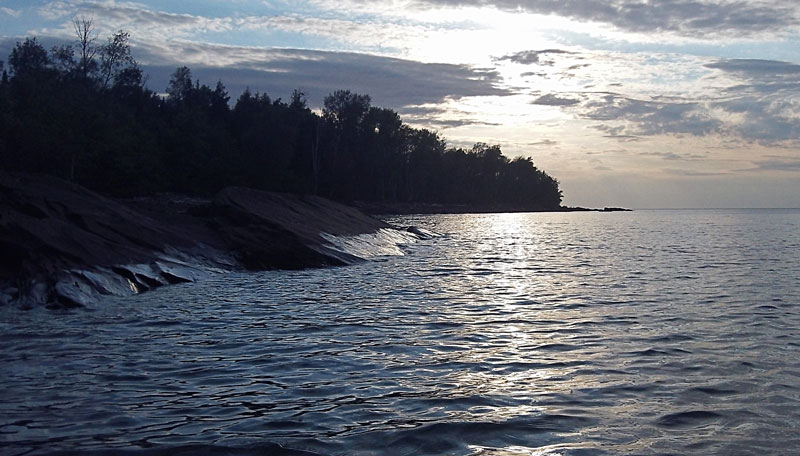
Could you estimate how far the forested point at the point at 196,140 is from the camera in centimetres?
5931

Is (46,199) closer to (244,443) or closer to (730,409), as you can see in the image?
(244,443)

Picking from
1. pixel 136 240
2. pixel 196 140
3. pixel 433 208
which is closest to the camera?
pixel 136 240

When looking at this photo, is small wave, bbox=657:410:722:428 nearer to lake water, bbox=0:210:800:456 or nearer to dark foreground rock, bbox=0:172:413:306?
lake water, bbox=0:210:800:456

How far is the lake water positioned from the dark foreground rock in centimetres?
111

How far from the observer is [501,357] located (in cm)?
1075

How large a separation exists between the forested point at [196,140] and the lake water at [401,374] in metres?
42.9

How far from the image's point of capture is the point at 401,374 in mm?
9523

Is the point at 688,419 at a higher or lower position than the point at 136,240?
lower

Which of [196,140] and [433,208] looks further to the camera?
[433,208]

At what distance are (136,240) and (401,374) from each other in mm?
12304

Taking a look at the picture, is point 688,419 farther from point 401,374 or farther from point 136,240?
point 136,240

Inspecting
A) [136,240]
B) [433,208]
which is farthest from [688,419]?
[433,208]

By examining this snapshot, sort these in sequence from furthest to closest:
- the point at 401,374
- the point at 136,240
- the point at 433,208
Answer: the point at 433,208
the point at 136,240
the point at 401,374

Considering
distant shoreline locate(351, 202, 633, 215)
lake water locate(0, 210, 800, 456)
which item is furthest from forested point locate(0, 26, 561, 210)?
lake water locate(0, 210, 800, 456)
